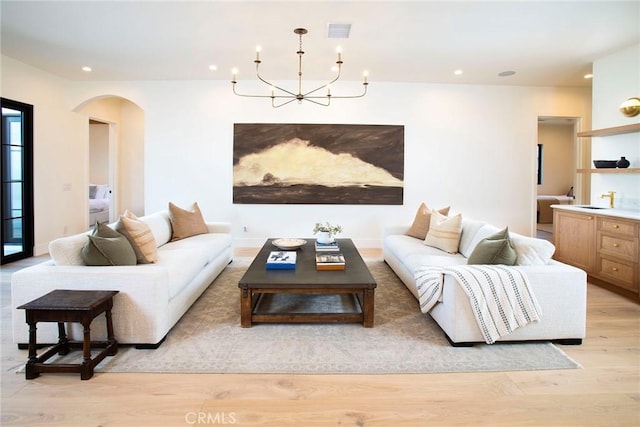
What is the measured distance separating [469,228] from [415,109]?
2.89 meters

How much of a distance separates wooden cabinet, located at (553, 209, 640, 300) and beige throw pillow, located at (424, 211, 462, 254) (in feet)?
5.20

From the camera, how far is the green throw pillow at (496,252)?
2.92 metres

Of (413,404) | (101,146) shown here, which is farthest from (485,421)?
(101,146)

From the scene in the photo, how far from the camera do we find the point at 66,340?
256 centimetres

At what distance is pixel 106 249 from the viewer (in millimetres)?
2795

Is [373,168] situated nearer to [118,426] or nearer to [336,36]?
[336,36]

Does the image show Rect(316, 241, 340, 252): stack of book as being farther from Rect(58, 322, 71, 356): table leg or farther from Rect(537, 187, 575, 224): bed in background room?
Rect(537, 187, 575, 224): bed in background room

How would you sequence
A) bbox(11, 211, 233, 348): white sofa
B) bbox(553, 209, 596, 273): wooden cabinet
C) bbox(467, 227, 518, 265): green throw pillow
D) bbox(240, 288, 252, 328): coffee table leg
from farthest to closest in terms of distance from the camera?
bbox(553, 209, 596, 273): wooden cabinet
bbox(240, 288, 252, 328): coffee table leg
bbox(467, 227, 518, 265): green throw pillow
bbox(11, 211, 233, 348): white sofa

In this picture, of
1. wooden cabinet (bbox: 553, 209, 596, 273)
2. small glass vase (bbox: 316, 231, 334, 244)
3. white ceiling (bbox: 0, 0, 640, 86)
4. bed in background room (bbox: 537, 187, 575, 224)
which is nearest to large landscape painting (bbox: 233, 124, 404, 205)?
white ceiling (bbox: 0, 0, 640, 86)

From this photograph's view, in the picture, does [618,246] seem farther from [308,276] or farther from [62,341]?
[62,341]

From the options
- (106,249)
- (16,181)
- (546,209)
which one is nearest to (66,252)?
(106,249)

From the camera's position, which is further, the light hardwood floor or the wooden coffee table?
the wooden coffee table

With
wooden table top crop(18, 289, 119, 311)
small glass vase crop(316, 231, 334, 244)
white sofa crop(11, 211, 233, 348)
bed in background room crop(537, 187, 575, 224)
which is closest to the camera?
wooden table top crop(18, 289, 119, 311)

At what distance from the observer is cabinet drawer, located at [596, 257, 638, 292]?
383 cm
